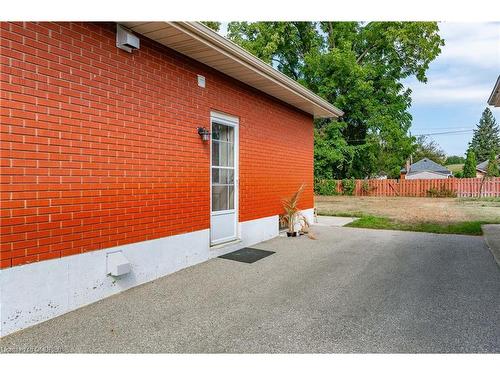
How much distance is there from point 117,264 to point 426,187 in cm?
2346

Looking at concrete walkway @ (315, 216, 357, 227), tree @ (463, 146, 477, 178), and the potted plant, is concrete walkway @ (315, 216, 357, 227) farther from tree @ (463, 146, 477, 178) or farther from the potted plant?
tree @ (463, 146, 477, 178)

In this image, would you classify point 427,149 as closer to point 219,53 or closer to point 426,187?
point 426,187

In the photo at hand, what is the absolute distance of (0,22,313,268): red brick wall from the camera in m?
3.08

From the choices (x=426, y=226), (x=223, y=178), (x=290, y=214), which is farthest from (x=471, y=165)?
(x=223, y=178)

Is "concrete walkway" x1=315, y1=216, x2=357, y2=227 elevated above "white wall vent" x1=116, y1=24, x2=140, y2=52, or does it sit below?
below

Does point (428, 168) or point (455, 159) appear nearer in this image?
point (428, 168)

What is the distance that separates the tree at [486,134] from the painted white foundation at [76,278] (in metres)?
70.7

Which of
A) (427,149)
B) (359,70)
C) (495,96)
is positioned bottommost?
(495,96)

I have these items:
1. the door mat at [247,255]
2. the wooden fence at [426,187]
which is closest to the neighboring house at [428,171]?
the wooden fence at [426,187]

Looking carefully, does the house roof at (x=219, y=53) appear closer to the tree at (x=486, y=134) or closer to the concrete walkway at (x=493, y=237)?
the concrete walkway at (x=493, y=237)

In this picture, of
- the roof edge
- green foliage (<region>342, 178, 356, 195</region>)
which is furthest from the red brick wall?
green foliage (<region>342, 178, 356, 195</region>)

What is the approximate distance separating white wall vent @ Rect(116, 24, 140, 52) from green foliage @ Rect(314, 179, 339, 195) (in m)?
20.7

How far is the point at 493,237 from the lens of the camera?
25.4ft

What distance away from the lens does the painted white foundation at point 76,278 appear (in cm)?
302
